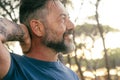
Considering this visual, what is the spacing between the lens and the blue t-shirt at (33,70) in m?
2.28

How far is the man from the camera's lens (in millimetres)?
2455

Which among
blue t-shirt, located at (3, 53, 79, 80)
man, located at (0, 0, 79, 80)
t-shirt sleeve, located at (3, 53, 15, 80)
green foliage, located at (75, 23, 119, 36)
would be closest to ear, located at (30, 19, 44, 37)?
man, located at (0, 0, 79, 80)

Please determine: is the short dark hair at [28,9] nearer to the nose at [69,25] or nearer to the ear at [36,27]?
the ear at [36,27]

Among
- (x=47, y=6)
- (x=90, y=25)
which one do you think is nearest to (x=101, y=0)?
(x=90, y=25)

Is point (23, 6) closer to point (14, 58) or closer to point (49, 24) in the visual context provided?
point (49, 24)

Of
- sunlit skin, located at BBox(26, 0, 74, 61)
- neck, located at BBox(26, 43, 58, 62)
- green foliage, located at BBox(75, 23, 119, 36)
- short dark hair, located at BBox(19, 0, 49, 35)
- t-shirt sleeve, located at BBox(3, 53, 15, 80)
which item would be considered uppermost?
green foliage, located at BBox(75, 23, 119, 36)

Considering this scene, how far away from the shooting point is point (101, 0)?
15023 millimetres

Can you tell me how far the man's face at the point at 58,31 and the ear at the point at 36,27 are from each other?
0.12ft

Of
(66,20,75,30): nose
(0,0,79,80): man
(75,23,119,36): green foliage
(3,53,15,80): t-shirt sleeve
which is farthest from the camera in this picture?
(75,23,119,36): green foliage

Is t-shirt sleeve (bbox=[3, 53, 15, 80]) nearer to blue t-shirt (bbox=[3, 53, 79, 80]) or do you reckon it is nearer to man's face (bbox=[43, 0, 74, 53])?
blue t-shirt (bbox=[3, 53, 79, 80])

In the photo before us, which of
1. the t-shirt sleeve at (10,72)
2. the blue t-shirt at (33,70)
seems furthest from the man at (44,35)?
the t-shirt sleeve at (10,72)

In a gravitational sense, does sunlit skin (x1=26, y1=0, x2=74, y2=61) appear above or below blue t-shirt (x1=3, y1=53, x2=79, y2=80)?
above

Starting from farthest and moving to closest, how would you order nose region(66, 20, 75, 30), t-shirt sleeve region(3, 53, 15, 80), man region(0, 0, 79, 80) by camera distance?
nose region(66, 20, 75, 30) < man region(0, 0, 79, 80) < t-shirt sleeve region(3, 53, 15, 80)

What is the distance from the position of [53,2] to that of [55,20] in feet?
0.52
